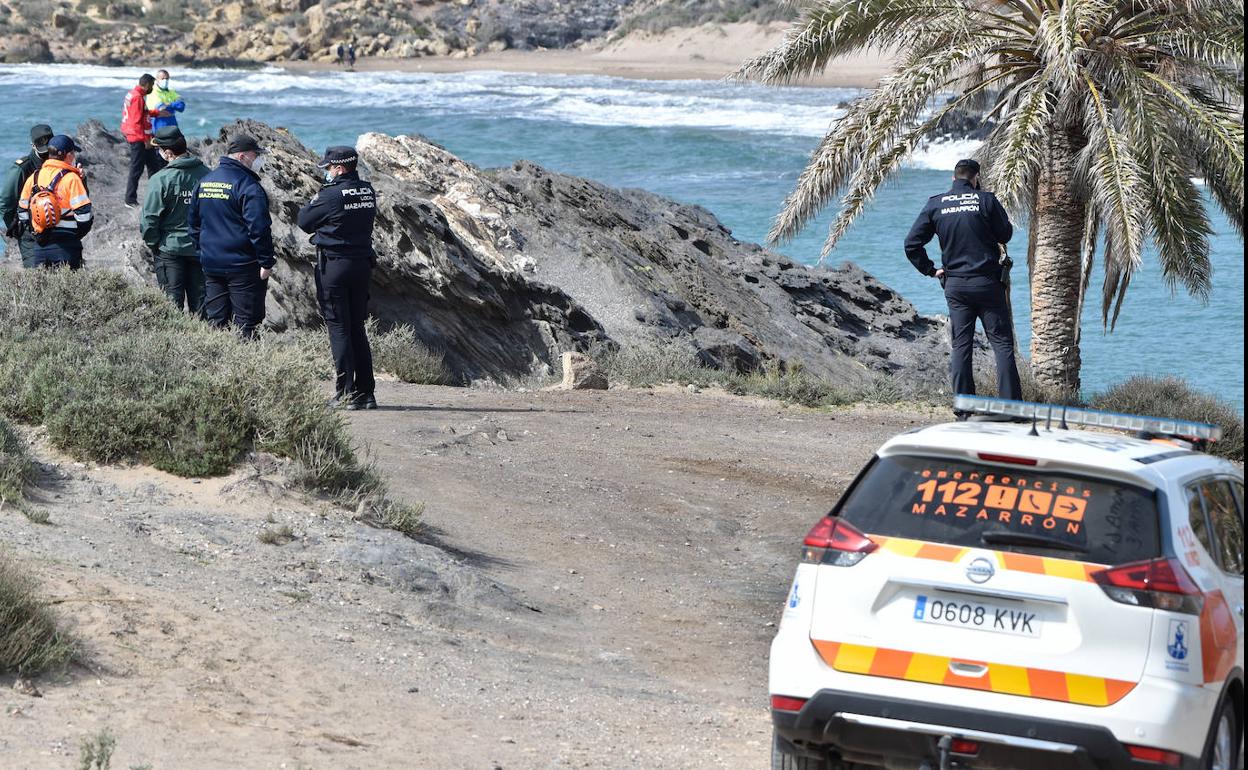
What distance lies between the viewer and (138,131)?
18.9m

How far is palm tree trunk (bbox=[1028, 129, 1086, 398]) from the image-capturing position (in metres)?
14.9

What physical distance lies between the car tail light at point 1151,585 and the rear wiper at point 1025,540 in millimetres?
131

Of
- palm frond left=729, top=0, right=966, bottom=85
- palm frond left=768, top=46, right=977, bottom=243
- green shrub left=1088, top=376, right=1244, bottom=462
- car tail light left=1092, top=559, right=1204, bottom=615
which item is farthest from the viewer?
green shrub left=1088, top=376, right=1244, bottom=462

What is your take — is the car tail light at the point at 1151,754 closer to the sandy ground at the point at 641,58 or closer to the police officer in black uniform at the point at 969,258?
the police officer in black uniform at the point at 969,258

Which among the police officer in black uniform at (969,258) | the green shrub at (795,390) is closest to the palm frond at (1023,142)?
the police officer in black uniform at (969,258)

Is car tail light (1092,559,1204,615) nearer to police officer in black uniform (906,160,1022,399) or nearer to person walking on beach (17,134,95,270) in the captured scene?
police officer in black uniform (906,160,1022,399)

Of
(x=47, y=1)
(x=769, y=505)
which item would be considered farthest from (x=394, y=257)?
(x=47, y=1)

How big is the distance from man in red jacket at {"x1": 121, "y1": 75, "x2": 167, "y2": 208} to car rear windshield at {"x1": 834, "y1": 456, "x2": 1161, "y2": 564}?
1527 cm

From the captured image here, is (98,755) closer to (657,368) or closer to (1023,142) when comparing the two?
(1023,142)

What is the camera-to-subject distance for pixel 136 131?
62.0 ft

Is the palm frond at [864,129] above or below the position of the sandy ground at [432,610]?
above

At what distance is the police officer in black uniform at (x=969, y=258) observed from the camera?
1176 cm

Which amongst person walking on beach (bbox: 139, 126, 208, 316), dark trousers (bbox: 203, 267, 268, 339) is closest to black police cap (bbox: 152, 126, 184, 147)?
person walking on beach (bbox: 139, 126, 208, 316)

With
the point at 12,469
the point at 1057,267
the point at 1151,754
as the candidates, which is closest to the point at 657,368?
the point at 1057,267
